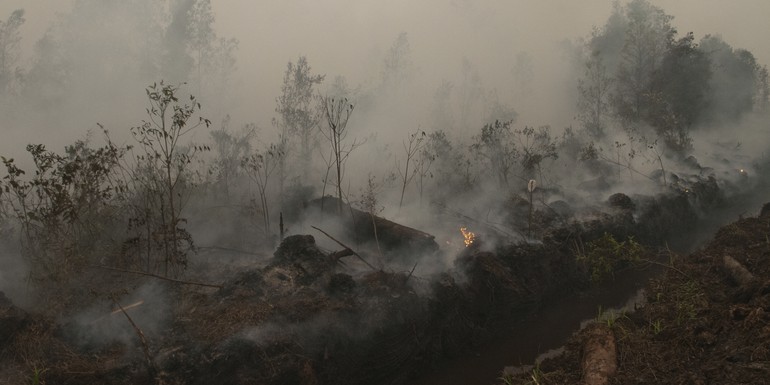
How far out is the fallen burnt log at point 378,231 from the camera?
1140cm

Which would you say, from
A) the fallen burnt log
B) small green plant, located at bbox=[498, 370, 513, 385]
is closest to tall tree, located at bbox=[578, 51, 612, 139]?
the fallen burnt log

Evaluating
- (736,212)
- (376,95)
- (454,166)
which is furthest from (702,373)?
(376,95)

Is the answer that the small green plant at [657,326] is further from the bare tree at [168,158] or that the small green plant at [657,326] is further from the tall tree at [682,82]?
the tall tree at [682,82]

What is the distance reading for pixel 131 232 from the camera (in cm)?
1155

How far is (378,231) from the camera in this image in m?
12.2

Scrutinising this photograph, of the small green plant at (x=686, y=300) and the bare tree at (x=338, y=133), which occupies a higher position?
the bare tree at (x=338, y=133)

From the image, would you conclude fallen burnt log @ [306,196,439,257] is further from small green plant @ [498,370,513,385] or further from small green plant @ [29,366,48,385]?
small green plant @ [29,366,48,385]

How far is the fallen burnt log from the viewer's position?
11398 millimetres

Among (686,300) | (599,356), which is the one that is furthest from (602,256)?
(599,356)

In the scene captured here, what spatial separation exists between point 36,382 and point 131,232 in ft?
19.3

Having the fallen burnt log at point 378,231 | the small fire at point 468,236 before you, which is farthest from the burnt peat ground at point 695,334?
the fallen burnt log at point 378,231

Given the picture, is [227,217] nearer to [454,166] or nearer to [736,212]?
[454,166]

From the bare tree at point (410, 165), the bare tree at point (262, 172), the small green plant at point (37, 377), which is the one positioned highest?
the bare tree at point (410, 165)

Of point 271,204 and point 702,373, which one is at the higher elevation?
point 271,204
